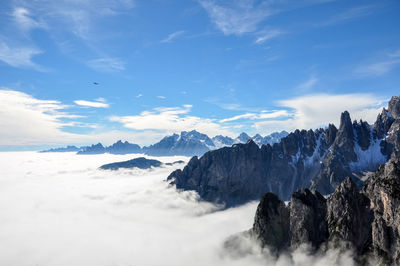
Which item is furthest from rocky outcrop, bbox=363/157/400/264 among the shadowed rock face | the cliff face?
the shadowed rock face

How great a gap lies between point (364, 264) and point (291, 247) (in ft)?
148

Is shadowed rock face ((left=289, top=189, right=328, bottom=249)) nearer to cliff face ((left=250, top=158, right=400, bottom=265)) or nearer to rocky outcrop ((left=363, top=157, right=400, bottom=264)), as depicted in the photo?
cliff face ((left=250, top=158, right=400, bottom=265))

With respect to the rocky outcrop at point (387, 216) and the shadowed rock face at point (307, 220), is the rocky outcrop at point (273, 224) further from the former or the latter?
the rocky outcrop at point (387, 216)

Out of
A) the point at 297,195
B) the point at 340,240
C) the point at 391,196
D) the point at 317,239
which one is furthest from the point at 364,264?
the point at 297,195

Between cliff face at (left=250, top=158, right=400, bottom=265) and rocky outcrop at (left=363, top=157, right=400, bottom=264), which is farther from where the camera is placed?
cliff face at (left=250, top=158, right=400, bottom=265)

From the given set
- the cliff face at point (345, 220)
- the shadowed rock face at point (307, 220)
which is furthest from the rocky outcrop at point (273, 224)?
the shadowed rock face at point (307, 220)

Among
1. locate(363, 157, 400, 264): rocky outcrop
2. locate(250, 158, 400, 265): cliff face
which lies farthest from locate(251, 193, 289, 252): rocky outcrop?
locate(363, 157, 400, 264): rocky outcrop

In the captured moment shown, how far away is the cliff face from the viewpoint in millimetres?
132250

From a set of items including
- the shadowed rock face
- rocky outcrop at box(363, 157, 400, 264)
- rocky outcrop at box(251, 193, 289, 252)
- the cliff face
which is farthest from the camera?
rocky outcrop at box(251, 193, 289, 252)

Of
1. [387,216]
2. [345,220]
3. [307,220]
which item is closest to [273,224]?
[307,220]

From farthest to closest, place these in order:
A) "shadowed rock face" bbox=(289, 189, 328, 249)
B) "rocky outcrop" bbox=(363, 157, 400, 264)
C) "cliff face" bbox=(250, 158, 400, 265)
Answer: "shadowed rock face" bbox=(289, 189, 328, 249), "cliff face" bbox=(250, 158, 400, 265), "rocky outcrop" bbox=(363, 157, 400, 264)

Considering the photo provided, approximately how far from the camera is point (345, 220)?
148500mm

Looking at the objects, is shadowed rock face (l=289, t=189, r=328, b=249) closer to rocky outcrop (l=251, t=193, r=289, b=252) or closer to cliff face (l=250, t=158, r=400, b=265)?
cliff face (l=250, t=158, r=400, b=265)

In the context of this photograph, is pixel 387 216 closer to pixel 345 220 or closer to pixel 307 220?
pixel 345 220
